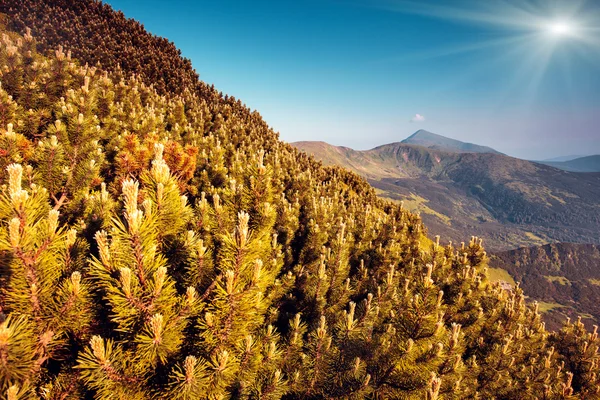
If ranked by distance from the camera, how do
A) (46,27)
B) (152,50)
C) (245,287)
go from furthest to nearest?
(152,50) → (46,27) → (245,287)

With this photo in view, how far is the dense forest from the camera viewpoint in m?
2.06

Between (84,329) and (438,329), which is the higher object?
(84,329)

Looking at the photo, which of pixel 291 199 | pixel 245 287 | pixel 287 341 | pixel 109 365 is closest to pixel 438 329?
pixel 287 341

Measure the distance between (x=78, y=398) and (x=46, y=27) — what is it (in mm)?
24150

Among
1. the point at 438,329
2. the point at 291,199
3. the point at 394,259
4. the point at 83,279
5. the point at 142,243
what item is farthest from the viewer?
the point at 291,199

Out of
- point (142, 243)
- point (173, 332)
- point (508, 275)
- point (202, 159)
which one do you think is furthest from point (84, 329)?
point (508, 275)

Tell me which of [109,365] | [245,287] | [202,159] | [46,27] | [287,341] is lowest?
[287,341]

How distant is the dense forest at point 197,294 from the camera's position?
6.76 feet

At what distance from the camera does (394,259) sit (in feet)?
27.1

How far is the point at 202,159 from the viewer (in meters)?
8.75

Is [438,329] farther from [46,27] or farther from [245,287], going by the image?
[46,27]

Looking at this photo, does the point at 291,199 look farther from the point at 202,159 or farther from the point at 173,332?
the point at 173,332

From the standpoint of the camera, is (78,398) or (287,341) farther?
(287,341)

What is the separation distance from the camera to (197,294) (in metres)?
2.64
